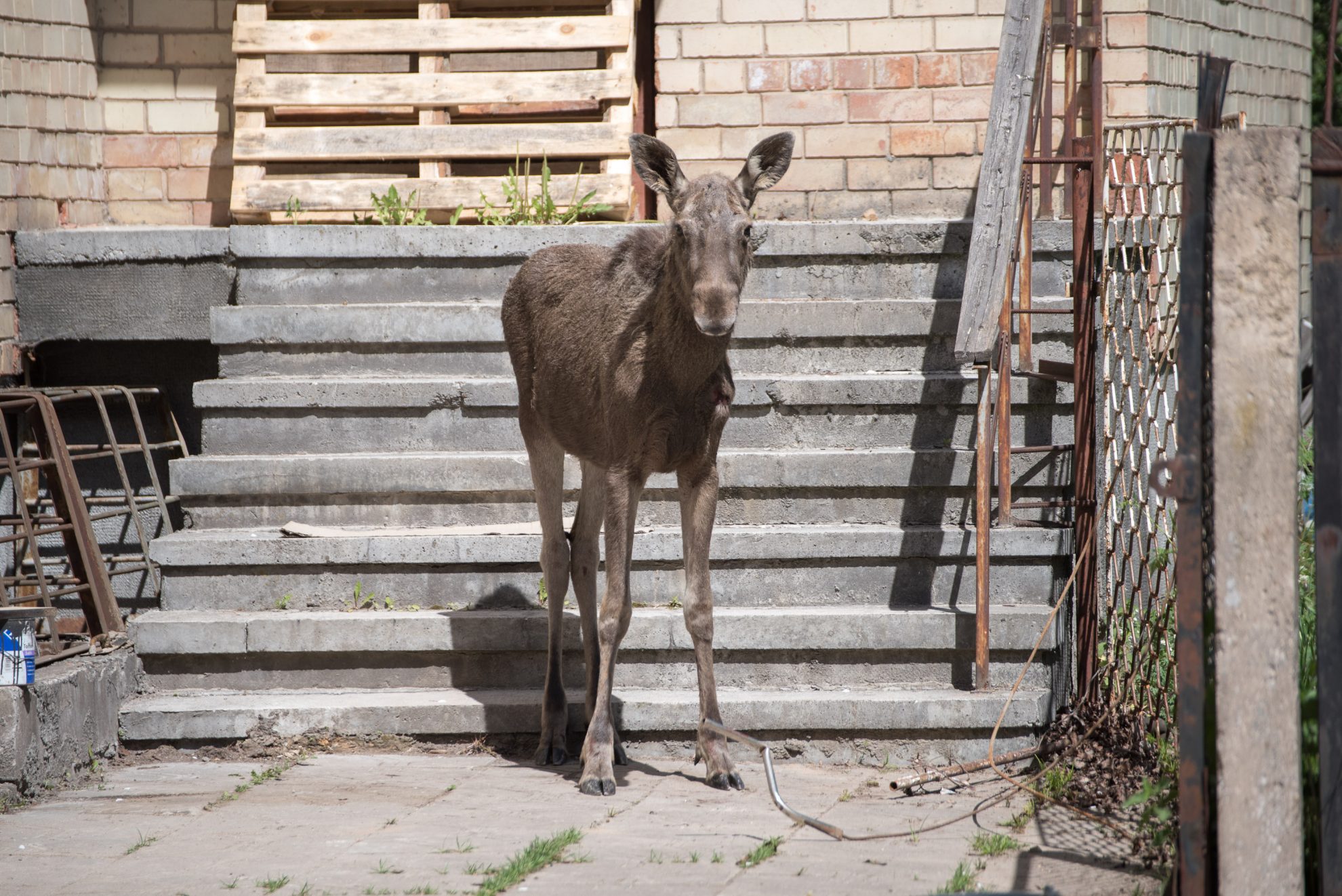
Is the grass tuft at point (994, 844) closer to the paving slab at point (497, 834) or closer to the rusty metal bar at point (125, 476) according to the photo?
the paving slab at point (497, 834)

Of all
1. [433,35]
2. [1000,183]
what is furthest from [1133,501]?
[433,35]

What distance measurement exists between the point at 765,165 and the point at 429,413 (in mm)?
2520

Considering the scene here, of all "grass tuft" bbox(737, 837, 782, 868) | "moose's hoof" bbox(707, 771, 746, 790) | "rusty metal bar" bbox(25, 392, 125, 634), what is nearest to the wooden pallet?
"rusty metal bar" bbox(25, 392, 125, 634)

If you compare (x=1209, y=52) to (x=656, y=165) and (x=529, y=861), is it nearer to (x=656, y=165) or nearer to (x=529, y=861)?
(x=656, y=165)

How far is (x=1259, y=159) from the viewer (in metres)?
3.15

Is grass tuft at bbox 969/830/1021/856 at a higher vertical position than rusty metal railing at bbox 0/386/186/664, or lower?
lower

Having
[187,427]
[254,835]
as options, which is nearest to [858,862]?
[254,835]

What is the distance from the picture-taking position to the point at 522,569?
627 centimetres

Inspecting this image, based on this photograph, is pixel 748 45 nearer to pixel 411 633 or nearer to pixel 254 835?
pixel 411 633

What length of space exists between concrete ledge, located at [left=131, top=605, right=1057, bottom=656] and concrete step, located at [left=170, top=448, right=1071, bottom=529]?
61cm

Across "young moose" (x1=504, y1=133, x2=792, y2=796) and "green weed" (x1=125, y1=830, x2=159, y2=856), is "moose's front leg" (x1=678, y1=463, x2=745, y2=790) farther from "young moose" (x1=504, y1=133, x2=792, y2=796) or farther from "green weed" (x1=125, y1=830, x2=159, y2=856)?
"green weed" (x1=125, y1=830, x2=159, y2=856)

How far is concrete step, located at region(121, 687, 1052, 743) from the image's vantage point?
5559 mm

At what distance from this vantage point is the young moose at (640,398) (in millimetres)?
4914

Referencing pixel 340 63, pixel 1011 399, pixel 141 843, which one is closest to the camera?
pixel 141 843
